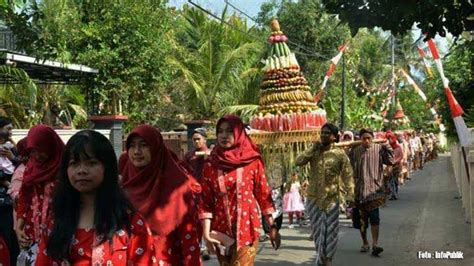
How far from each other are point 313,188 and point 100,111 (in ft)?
32.8

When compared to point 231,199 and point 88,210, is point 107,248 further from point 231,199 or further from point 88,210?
point 231,199

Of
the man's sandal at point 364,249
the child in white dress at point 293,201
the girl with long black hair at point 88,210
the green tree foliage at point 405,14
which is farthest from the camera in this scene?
the child in white dress at point 293,201

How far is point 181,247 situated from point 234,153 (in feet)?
5.43

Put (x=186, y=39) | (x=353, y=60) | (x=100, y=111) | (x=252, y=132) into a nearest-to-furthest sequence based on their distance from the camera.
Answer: (x=252, y=132) → (x=100, y=111) → (x=186, y=39) → (x=353, y=60)

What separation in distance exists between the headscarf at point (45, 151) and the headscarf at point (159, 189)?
3.00 feet

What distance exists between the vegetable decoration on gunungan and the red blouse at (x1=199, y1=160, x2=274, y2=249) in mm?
3290

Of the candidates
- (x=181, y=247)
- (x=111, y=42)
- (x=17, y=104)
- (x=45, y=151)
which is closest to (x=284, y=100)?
(x=45, y=151)

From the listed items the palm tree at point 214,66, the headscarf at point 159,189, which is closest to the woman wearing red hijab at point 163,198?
the headscarf at point 159,189

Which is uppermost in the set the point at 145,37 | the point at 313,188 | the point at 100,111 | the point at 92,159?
the point at 145,37

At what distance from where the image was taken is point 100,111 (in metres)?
16.5

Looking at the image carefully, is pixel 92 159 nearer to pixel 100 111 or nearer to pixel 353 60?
pixel 100 111

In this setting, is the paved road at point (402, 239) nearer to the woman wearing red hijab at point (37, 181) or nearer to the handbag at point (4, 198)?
the handbag at point (4, 198)

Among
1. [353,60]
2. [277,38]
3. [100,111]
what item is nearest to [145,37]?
[100,111]

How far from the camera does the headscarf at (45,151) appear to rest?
4.87 metres
